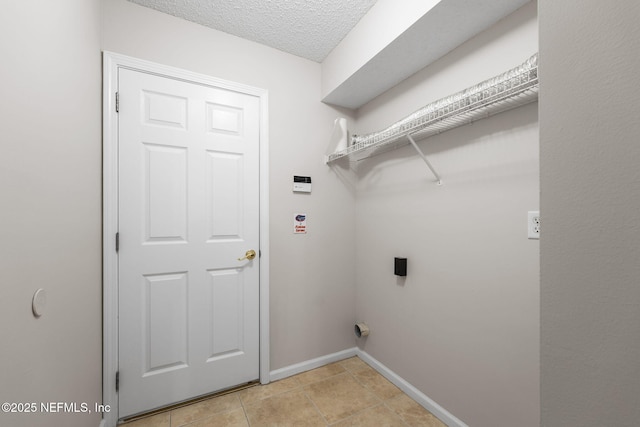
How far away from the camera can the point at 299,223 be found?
213cm

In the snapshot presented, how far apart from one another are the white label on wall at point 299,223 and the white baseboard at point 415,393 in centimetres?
125

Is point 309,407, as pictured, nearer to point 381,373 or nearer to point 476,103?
point 381,373

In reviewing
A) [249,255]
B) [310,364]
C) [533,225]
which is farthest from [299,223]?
[533,225]

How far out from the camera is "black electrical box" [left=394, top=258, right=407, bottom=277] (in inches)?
72.4

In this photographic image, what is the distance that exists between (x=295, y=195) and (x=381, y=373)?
1622 mm

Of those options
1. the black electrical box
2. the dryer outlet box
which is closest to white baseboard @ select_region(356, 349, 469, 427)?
the black electrical box

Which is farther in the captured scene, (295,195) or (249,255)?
(295,195)

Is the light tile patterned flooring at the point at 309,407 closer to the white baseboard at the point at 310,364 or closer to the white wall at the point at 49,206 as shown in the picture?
the white baseboard at the point at 310,364

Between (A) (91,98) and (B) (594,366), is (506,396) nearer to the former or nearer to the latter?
(B) (594,366)

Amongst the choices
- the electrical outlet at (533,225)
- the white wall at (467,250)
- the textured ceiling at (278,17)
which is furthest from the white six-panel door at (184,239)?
the electrical outlet at (533,225)

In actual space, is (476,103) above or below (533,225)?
above

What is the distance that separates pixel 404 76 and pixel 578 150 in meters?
1.58

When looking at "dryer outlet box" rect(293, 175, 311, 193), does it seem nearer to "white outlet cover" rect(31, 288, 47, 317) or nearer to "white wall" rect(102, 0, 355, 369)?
"white wall" rect(102, 0, 355, 369)

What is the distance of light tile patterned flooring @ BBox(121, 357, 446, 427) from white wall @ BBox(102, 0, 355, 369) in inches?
9.9
